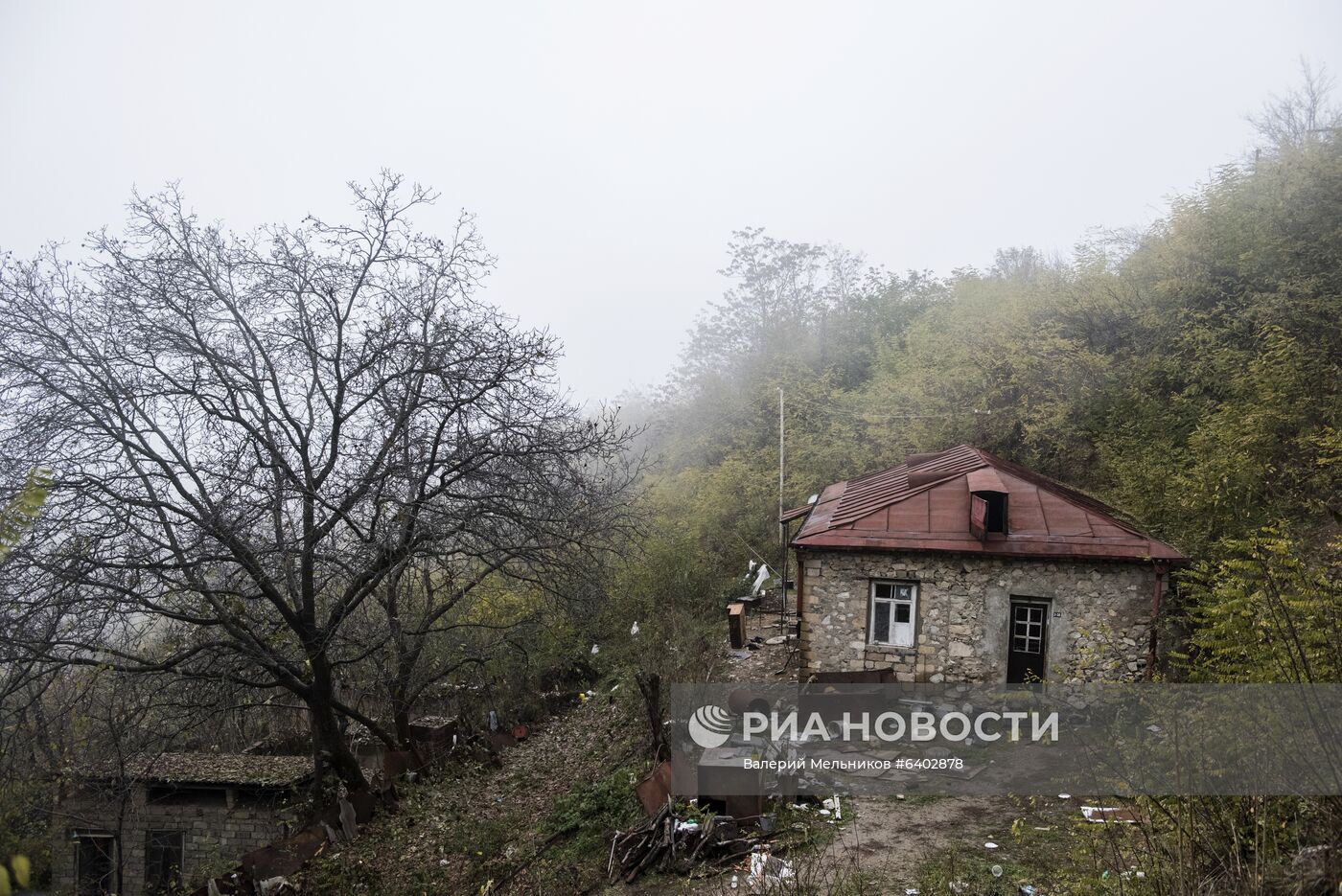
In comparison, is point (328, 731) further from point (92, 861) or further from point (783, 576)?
point (92, 861)

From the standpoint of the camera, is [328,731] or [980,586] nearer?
[328,731]

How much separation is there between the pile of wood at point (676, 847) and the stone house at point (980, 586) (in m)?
4.30

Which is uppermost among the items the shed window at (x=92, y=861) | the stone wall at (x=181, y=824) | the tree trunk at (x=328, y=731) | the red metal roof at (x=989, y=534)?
the red metal roof at (x=989, y=534)

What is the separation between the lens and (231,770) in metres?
13.2

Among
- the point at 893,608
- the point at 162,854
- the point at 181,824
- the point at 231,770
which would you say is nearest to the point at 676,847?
the point at 893,608

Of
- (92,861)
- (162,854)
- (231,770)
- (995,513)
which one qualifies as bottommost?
(92,861)

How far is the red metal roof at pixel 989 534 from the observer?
10.1 meters

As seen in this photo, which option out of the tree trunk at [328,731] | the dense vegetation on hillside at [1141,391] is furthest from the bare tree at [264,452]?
the dense vegetation on hillside at [1141,391]

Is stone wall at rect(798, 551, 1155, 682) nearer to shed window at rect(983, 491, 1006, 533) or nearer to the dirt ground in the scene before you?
shed window at rect(983, 491, 1006, 533)

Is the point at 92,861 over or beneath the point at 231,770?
beneath

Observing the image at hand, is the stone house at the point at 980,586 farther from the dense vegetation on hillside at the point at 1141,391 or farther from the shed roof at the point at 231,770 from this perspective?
the shed roof at the point at 231,770

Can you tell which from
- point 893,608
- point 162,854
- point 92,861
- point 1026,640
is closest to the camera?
point 1026,640
